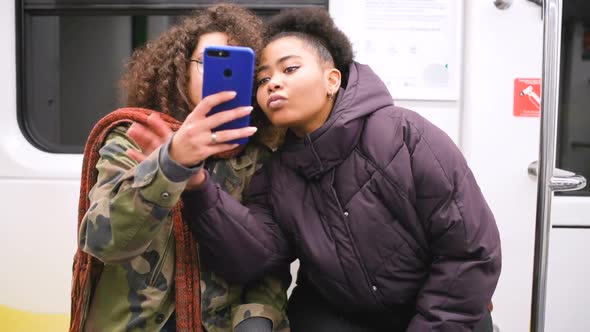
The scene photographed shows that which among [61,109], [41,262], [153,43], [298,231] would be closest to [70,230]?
[41,262]

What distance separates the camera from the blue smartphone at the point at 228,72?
1.06 meters

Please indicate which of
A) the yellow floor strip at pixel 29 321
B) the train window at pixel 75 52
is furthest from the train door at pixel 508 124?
the yellow floor strip at pixel 29 321

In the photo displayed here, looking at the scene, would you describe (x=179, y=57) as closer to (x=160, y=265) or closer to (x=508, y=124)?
(x=160, y=265)

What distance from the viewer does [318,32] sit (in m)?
1.40

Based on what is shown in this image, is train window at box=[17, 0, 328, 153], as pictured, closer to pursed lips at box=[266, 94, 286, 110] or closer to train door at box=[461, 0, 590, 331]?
train door at box=[461, 0, 590, 331]

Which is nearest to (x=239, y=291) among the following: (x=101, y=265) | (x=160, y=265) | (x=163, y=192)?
(x=160, y=265)

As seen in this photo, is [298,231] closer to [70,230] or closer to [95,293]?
[95,293]

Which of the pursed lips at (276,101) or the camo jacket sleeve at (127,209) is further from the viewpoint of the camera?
the pursed lips at (276,101)

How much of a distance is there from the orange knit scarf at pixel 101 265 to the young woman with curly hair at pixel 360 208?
0.06 metres

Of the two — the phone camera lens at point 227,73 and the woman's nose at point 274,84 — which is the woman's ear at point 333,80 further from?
the phone camera lens at point 227,73

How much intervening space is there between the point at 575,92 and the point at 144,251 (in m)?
1.60

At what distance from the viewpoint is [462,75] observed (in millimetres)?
1753

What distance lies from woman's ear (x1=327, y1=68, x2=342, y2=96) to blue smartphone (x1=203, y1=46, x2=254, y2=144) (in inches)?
12.2

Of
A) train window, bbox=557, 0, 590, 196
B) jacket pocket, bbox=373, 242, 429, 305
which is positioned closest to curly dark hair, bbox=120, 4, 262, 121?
jacket pocket, bbox=373, 242, 429, 305
